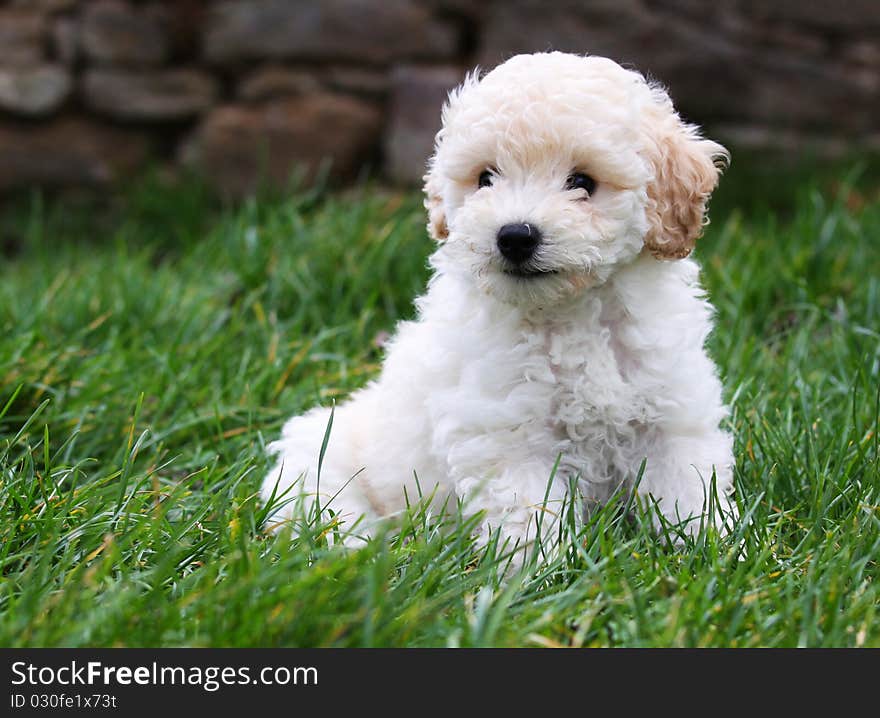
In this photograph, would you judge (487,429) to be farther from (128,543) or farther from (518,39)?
(518,39)

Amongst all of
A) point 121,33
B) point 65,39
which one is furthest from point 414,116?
point 65,39

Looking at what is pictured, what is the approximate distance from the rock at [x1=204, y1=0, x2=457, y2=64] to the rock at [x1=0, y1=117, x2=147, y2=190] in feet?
3.54

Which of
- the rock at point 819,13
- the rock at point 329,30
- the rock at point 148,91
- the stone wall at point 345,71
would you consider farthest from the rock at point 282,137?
the rock at point 819,13

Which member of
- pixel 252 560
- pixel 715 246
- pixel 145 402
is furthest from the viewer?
pixel 715 246

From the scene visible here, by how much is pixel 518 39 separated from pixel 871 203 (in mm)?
2497

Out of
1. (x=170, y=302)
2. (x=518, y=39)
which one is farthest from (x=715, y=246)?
(x=170, y=302)

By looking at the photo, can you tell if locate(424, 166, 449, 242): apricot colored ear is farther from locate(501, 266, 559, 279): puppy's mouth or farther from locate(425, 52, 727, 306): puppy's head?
locate(501, 266, 559, 279): puppy's mouth

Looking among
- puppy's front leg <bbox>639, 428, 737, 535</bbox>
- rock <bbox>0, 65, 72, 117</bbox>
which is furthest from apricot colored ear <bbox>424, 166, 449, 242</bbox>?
rock <bbox>0, 65, 72, 117</bbox>

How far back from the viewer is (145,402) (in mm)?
4059

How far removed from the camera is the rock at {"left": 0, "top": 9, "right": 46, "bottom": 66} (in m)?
7.13

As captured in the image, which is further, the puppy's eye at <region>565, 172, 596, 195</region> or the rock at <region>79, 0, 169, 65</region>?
the rock at <region>79, 0, 169, 65</region>

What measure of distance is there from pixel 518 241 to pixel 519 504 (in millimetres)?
699

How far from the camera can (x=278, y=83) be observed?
24.0 feet

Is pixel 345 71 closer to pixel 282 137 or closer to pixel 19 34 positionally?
pixel 282 137
